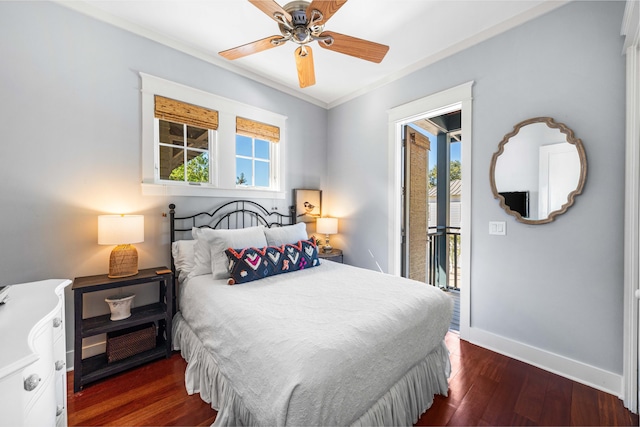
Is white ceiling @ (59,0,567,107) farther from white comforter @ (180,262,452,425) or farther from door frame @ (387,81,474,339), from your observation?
white comforter @ (180,262,452,425)

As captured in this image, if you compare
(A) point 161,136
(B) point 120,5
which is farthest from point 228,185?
(B) point 120,5

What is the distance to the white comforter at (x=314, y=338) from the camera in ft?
3.46

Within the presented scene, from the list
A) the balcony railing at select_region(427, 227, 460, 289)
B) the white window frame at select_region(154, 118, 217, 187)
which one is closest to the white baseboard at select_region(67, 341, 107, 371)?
the white window frame at select_region(154, 118, 217, 187)

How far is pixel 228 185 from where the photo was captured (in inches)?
118

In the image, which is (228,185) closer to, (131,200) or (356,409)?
(131,200)

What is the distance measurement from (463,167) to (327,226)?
1800mm

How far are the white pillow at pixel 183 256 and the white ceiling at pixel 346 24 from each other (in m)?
1.97

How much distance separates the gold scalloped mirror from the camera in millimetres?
1991

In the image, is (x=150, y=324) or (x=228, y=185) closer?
(x=150, y=324)

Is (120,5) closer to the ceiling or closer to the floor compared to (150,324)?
closer to the ceiling

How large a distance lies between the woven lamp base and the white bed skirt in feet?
2.24

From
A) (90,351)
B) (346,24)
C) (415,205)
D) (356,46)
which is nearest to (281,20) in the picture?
(356,46)

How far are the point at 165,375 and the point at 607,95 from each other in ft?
12.6

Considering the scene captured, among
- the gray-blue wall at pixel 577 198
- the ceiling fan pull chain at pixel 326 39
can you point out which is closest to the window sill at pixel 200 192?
the ceiling fan pull chain at pixel 326 39
